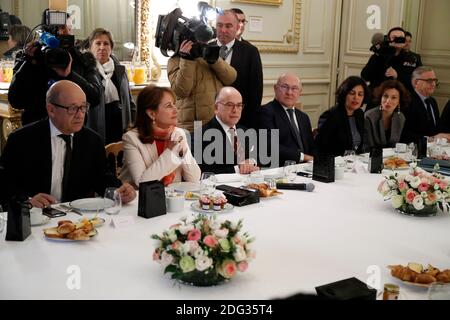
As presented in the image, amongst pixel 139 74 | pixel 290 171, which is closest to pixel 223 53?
pixel 139 74

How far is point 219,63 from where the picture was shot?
155 inches

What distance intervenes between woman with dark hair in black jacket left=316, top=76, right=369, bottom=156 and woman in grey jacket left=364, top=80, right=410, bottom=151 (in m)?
0.13

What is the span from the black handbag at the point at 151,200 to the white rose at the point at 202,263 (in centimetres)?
74

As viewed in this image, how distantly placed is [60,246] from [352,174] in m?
1.87

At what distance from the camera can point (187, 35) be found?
3891 millimetres

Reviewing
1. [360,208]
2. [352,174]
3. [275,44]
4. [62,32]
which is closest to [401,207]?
[360,208]

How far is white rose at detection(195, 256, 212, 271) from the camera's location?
159cm

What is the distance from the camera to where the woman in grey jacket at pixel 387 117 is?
450 centimetres

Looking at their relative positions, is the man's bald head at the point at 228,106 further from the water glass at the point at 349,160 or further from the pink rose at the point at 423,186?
the pink rose at the point at 423,186

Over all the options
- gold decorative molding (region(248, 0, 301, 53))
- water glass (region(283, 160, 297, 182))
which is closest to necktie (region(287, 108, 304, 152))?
water glass (region(283, 160, 297, 182))

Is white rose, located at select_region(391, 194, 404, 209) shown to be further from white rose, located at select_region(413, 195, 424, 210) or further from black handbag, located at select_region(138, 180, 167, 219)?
black handbag, located at select_region(138, 180, 167, 219)

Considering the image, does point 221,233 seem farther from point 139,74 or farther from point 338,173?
point 139,74

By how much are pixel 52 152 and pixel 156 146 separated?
1.82ft

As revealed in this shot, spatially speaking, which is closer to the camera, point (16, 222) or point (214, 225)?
point (214, 225)
